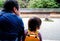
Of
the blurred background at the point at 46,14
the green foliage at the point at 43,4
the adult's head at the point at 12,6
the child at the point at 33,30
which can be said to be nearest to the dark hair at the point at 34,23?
the child at the point at 33,30

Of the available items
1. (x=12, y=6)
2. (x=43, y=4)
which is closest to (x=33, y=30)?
(x=12, y=6)

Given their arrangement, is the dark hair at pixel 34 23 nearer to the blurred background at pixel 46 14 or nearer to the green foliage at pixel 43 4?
the blurred background at pixel 46 14

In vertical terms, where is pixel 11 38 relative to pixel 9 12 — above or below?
below

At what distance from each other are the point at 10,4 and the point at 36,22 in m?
0.54

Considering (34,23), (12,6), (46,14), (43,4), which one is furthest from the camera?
(43,4)

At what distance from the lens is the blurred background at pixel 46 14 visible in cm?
784

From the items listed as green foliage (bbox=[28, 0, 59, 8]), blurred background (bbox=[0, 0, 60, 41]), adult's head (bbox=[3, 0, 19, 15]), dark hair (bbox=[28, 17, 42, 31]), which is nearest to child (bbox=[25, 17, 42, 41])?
dark hair (bbox=[28, 17, 42, 31])

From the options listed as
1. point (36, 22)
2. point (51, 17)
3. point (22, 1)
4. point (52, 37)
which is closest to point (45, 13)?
point (51, 17)

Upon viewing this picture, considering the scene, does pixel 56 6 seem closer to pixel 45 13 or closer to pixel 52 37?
pixel 45 13

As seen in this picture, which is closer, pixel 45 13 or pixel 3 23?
pixel 3 23

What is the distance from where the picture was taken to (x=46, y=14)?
11.5 meters

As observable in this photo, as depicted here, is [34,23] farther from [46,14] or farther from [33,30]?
[46,14]

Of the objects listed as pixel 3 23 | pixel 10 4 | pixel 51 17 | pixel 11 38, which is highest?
pixel 10 4

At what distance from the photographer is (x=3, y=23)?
288cm
